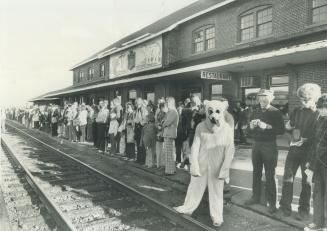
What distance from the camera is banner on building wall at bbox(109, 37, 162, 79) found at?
19750 millimetres

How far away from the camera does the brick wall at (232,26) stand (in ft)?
38.8

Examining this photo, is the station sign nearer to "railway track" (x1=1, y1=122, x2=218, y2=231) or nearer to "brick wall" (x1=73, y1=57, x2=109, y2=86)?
"railway track" (x1=1, y1=122, x2=218, y2=231)

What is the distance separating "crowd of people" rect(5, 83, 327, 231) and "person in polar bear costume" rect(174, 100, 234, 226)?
78 mm

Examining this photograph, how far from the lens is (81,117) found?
48.2 ft

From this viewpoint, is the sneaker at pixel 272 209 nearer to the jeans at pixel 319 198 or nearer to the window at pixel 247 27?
the jeans at pixel 319 198

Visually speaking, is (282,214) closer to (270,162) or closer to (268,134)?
(270,162)

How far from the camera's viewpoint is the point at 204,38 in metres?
16.7

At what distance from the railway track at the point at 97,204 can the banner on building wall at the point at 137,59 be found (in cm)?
1191

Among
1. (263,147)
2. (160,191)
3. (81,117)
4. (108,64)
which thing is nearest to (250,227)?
(263,147)

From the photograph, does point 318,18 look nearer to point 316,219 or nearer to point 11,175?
point 316,219

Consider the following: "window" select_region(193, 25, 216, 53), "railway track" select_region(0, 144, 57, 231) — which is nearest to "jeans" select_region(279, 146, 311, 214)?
"railway track" select_region(0, 144, 57, 231)

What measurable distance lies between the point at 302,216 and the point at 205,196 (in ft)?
5.60

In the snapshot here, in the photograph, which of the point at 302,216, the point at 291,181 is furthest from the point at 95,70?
the point at 302,216

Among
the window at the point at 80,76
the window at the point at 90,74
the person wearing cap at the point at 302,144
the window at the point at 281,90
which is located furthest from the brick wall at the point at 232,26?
the window at the point at 80,76
